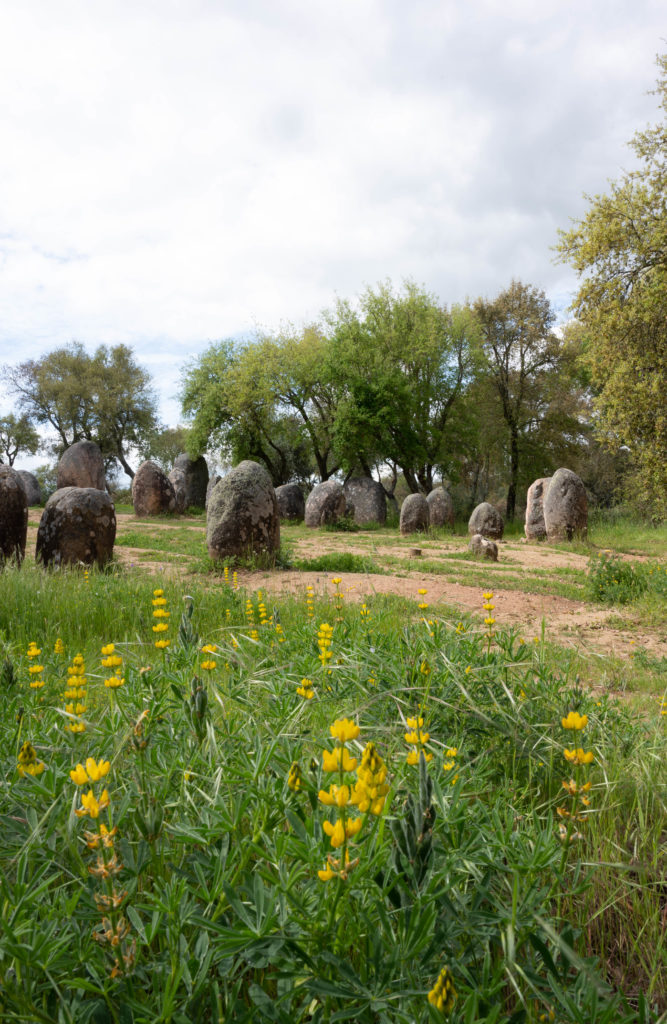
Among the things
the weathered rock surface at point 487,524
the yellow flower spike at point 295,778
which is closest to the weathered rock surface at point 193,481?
the weathered rock surface at point 487,524

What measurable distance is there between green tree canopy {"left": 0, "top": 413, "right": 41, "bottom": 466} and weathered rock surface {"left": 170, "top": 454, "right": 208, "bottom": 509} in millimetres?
14450

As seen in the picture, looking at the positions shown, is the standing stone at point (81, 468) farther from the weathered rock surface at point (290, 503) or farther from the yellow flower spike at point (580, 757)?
the yellow flower spike at point (580, 757)

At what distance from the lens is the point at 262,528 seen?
9805 millimetres

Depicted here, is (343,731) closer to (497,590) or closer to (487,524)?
(497,590)

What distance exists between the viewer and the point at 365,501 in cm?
2402

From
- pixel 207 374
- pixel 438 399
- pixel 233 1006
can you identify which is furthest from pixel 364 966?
pixel 207 374

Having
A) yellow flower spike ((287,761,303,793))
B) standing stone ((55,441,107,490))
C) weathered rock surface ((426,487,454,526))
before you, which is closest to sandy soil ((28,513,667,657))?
yellow flower spike ((287,761,303,793))

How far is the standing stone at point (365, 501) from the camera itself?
23.8m

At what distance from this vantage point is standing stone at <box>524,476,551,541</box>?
18.0 meters

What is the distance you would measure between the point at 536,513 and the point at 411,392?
954 cm

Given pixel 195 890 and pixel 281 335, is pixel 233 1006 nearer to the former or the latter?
pixel 195 890

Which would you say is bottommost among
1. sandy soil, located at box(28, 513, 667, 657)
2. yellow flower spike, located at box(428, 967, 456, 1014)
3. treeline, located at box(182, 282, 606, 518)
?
sandy soil, located at box(28, 513, 667, 657)

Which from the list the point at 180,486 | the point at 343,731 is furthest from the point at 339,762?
the point at 180,486

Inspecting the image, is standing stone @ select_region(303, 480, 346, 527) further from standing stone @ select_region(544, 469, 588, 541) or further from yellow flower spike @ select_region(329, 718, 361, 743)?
yellow flower spike @ select_region(329, 718, 361, 743)
